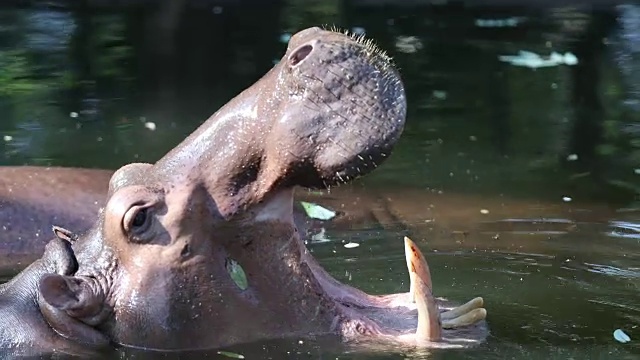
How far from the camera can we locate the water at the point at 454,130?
483 cm

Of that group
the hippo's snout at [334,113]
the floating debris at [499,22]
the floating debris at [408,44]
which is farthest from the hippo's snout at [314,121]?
the floating debris at [499,22]

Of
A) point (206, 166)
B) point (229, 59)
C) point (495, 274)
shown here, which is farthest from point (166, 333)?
point (229, 59)

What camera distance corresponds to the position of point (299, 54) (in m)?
3.64

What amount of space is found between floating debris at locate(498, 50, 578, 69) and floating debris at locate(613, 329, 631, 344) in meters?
7.02

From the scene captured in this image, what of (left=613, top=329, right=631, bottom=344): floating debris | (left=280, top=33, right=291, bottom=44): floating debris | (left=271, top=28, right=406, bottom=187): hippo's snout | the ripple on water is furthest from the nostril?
(left=280, top=33, right=291, bottom=44): floating debris

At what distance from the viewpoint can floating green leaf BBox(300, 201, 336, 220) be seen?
249 inches

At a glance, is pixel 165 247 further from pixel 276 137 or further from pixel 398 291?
pixel 398 291

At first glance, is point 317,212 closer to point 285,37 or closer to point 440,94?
point 440,94

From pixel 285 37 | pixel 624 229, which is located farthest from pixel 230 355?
pixel 285 37

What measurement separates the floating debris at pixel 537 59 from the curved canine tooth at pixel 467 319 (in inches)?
288

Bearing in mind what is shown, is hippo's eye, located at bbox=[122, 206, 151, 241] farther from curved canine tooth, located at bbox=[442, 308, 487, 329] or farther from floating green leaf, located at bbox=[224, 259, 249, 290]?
curved canine tooth, located at bbox=[442, 308, 487, 329]

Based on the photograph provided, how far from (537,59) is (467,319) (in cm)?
779

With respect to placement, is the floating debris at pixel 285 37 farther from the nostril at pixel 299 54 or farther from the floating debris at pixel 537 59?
the nostril at pixel 299 54

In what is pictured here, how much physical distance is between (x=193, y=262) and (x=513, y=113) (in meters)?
5.69
